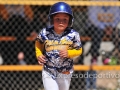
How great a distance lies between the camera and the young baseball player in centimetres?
407

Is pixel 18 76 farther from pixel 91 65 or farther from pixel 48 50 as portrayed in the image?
pixel 48 50

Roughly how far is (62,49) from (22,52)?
248 cm

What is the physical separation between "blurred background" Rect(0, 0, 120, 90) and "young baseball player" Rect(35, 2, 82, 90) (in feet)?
6.70

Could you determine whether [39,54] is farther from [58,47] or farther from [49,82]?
[49,82]

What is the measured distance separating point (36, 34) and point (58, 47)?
2296mm

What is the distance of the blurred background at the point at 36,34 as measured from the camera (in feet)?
20.7

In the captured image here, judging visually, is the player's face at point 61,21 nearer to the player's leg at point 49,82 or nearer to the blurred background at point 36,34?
the player's leg at point 49,82

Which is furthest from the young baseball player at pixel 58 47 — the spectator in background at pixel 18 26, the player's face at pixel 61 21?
the spectator in background at pixel 18 26

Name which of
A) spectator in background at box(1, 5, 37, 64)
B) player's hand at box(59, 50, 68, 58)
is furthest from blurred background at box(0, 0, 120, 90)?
player's hand at box(59, 50, 68, 58)

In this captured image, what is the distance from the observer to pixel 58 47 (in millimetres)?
4113

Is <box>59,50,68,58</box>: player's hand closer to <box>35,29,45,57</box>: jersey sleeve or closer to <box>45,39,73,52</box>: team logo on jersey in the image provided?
<box>45,39,73,52</box>: team logo on jersey

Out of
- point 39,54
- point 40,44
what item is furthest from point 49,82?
point 40,44

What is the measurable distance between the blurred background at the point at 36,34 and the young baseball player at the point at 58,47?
80.4 inches

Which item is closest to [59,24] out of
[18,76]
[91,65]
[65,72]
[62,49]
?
[62,49]
